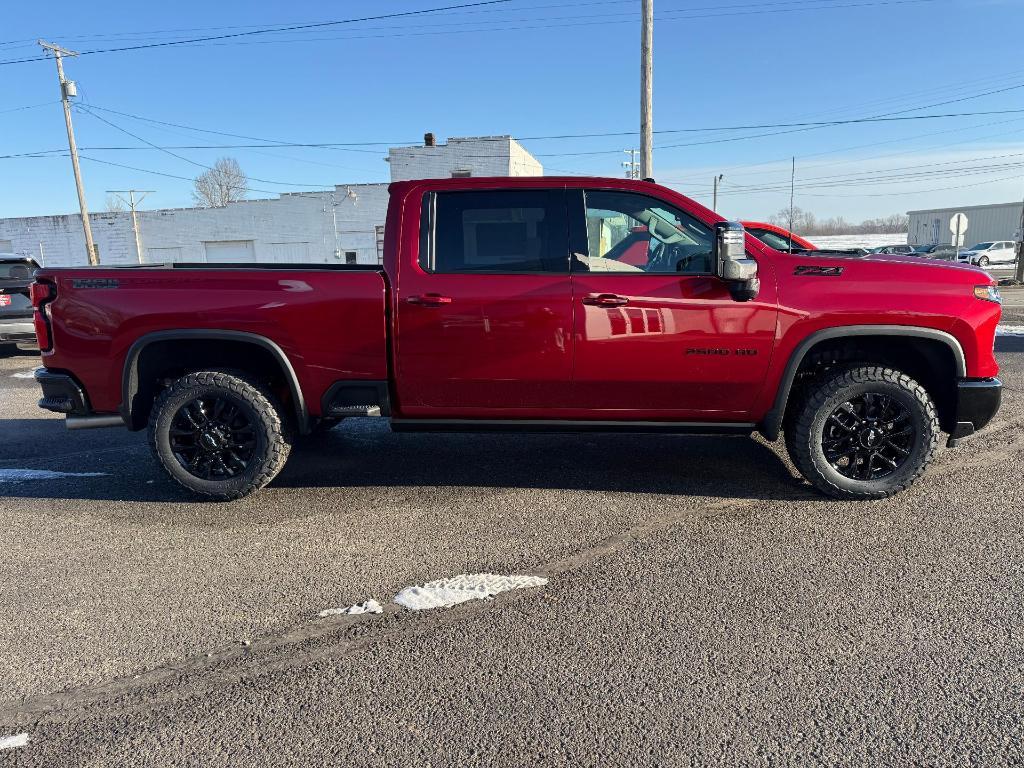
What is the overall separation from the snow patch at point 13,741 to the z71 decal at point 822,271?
4.10 meters

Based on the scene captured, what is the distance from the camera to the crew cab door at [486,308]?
400cm

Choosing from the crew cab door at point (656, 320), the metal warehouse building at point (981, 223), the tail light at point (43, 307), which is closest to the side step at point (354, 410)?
the crew cab door at point (656, 320)

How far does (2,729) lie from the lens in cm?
226

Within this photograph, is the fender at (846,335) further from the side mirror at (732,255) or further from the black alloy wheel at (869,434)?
the side mirror at (732,255)

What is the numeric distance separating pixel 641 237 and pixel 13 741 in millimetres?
3717

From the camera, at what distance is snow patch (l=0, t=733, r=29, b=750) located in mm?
2172

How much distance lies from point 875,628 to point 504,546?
1.76 m

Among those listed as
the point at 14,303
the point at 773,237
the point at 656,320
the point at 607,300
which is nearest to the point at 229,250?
the point at 14,303

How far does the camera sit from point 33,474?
5.03 metres

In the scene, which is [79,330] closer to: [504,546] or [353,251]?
[504,546]

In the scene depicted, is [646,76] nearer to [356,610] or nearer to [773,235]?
[773,235]

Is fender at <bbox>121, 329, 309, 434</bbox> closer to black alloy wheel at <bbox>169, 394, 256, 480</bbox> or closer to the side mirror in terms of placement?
black alloy wheel at <bbox>169, 394, 256, 480</bbox>

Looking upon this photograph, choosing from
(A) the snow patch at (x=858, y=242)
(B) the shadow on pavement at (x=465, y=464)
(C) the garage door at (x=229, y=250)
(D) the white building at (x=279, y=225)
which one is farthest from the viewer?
(A) the snow patch at (x=858, y=242)

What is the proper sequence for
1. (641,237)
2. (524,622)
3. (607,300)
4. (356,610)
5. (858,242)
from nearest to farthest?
(524,622) < (356,610) < (607,300) < (641,237) < (858,242)
